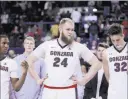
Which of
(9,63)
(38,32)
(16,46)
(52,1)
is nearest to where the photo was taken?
(9,63)

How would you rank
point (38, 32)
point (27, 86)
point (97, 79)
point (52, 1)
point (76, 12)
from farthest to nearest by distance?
point (52, 1)
point (76, 12)
point (38, 32)
point (27, 86)
point (97, 79)

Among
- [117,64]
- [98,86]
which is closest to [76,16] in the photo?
[98,86]

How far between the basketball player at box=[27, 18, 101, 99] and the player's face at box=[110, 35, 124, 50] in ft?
1.28

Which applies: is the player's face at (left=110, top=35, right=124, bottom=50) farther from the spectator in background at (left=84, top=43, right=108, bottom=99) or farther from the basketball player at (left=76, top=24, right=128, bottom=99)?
the spectator in background at (left=84, top=43, right=108, bottom=99)

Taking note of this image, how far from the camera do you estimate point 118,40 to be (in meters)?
5.90

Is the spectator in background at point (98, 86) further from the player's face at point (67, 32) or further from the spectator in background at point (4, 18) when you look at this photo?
the spectator in background at point (4, 18)

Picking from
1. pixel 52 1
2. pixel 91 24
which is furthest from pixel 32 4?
pixel 91 24

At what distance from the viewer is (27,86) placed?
7270 mm

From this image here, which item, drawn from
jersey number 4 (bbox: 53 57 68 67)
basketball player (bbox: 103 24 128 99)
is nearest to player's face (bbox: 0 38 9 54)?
jersey number 4 (bbox: 53 57 68 67)

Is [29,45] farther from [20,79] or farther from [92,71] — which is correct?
[92,71]

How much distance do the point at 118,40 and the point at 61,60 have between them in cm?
85

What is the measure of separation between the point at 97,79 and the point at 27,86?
4.19 feet

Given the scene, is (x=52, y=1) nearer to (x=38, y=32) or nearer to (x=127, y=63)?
(x=38, y=32)

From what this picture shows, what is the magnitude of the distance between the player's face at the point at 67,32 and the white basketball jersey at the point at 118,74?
2.20 feet
